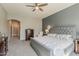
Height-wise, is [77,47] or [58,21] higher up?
[58,21]

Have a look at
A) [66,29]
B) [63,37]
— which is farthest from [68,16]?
[63,37]

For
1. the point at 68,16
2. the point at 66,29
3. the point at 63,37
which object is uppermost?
the point at 68,16

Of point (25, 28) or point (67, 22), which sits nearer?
point (67, 22)

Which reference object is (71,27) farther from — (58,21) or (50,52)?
(50,52)

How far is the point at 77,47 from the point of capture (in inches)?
145

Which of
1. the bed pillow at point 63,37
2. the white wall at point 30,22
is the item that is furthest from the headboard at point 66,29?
the white wall at point 30,22

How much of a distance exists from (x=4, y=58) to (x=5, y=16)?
375cm

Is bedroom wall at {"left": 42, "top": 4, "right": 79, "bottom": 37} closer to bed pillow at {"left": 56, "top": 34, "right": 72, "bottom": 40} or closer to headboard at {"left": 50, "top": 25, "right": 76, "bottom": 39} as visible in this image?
headboard at {"left": 50, "top": 25, "right": 76, "bottom": 39}

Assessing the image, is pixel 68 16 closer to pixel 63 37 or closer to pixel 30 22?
pixel 63 37

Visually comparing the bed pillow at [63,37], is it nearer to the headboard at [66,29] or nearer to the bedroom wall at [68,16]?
the headboard at [66,29]

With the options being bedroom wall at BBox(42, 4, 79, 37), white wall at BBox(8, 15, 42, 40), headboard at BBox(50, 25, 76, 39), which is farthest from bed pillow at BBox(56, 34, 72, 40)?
white wall at BBox(8, 15, 42, 40)

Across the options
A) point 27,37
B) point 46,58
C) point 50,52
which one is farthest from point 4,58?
point 27,37

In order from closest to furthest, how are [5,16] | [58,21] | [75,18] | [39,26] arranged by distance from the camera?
[75,18], [58,21], [39,26], [5,16]

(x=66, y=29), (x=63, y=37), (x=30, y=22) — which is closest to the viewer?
(x=63, y=37)
